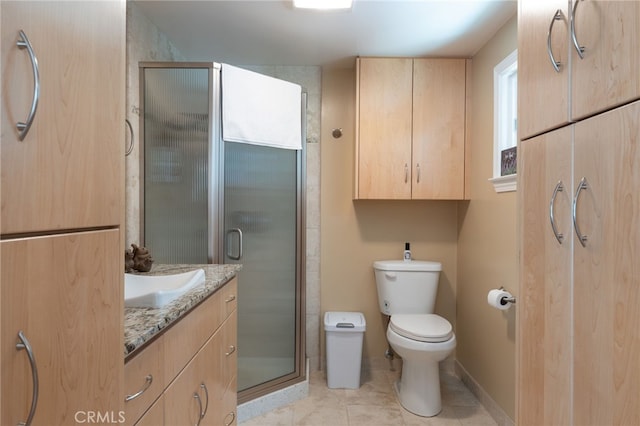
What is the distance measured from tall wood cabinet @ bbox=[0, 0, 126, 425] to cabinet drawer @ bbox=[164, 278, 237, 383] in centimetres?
33

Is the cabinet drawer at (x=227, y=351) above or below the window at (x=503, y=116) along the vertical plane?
below

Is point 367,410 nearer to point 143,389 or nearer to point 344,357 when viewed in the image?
point 344,357

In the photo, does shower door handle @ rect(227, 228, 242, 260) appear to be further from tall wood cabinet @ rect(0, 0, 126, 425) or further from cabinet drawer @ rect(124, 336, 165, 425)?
tall wood cabinet @ rect(0, 0, 126, 425)

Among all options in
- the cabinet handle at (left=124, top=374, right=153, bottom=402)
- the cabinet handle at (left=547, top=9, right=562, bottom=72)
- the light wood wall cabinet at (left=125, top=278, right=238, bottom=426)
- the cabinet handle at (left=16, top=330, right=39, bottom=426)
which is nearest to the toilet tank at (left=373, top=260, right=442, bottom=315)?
the light wood wall cabinet at (left=125, top=278, right=238, bottom=426)

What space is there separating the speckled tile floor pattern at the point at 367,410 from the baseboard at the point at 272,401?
26mm

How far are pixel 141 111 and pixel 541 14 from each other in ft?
6.19

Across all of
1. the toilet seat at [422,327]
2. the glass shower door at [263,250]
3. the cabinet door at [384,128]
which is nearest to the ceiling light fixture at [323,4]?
the cabinet door at [384,128]

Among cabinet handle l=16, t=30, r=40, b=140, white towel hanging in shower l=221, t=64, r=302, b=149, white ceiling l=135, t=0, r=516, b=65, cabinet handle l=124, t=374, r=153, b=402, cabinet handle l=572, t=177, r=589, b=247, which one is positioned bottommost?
cabinet handle l=124, t=374, r=153, b=402

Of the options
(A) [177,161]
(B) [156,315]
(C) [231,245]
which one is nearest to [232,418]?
(C) [231,245]

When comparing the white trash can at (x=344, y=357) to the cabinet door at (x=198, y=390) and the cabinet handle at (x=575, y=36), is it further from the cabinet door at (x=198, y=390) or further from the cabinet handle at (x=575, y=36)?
the cabinet handle at (x=575, y=36)

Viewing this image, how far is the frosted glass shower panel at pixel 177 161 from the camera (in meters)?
1.97

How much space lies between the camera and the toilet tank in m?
2.55

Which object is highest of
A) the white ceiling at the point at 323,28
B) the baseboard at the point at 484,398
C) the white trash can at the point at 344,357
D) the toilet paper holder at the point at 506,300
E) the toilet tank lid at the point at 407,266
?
the white ceiling at the point at 323,28

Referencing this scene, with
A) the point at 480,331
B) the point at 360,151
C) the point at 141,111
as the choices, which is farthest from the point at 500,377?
the point at 141,111
